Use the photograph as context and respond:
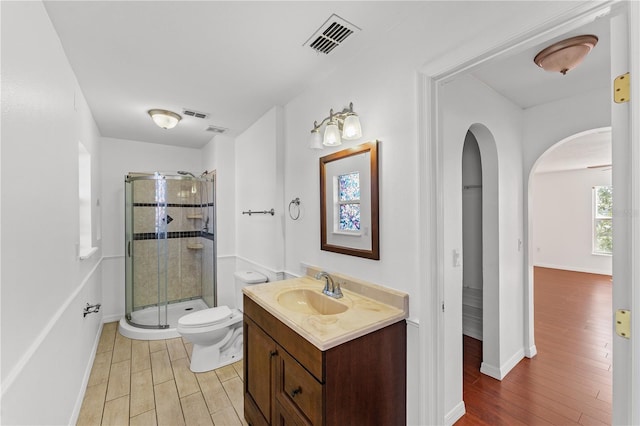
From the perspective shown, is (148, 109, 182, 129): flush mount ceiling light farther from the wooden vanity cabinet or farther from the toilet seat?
the wooden vanity cabinet

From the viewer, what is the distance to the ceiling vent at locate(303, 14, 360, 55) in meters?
1.49

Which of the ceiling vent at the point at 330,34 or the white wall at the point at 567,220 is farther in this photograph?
the white wall at the point at 567,220

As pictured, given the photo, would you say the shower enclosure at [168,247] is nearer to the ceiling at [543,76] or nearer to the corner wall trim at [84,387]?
the corner wall trim at [84,387]

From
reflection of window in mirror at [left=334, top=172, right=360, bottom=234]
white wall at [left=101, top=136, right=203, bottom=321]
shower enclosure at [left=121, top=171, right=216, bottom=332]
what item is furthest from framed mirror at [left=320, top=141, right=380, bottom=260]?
white wall at [left=101, top=136, right=203, bottom=321]

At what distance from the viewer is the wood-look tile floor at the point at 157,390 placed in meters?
1.92

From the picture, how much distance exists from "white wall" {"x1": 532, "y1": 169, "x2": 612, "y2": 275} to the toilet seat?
6649 millimetres

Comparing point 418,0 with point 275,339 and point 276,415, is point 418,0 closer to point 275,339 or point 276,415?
point 275,339

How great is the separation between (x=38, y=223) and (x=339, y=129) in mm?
1677

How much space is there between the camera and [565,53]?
161cm

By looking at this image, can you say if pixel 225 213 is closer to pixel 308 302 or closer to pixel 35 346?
pixel 308 302

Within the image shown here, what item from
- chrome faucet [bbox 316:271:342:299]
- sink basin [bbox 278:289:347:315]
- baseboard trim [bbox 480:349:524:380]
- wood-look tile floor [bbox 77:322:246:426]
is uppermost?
chrome faucet [bbox 316:271:342:299]

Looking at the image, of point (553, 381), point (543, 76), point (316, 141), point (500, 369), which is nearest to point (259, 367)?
point (316, 141)

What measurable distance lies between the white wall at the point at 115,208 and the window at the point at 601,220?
892cm

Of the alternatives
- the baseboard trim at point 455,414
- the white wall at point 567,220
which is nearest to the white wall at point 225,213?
the baseboard trim at point 455,414
